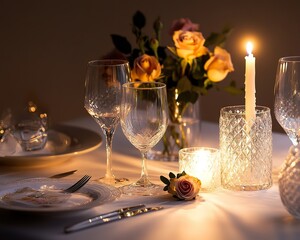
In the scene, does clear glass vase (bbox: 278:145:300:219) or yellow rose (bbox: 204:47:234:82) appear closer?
clear glass vase (bbox: 278:145:300:219)

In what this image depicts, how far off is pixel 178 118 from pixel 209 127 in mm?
302

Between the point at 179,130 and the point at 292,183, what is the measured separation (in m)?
0.60

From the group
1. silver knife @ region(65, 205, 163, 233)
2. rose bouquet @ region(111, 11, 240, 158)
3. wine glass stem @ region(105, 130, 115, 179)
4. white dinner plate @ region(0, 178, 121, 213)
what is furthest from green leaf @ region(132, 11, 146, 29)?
silver knife @ region(65, 205, 163, 233)

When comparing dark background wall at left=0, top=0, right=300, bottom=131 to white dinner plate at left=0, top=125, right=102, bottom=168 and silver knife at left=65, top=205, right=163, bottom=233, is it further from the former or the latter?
silver knife at left=65, top=205, right=163, bottom=233

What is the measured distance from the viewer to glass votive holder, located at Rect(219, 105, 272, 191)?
1.44 m

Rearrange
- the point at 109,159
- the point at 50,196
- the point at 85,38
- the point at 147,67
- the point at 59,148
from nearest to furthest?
the point at 50,196 → the point at 109,159 → the point at 147,67 → the point at 59,148 → the point at 85,38

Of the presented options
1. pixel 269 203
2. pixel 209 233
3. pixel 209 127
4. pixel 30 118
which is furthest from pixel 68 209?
pixel 209 127

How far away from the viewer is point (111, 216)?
4.06 feet

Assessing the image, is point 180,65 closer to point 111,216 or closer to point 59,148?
point 59,148

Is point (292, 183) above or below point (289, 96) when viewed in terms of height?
below

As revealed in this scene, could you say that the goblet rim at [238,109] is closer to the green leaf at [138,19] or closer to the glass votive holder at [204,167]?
the glass votive holder at [204,167]

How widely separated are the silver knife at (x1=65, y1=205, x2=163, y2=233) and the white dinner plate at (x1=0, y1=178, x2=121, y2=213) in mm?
32

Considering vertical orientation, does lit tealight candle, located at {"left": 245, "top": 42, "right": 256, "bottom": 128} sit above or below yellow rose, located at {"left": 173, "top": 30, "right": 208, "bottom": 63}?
below

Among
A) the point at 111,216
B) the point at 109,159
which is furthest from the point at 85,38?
the point at 111,216
